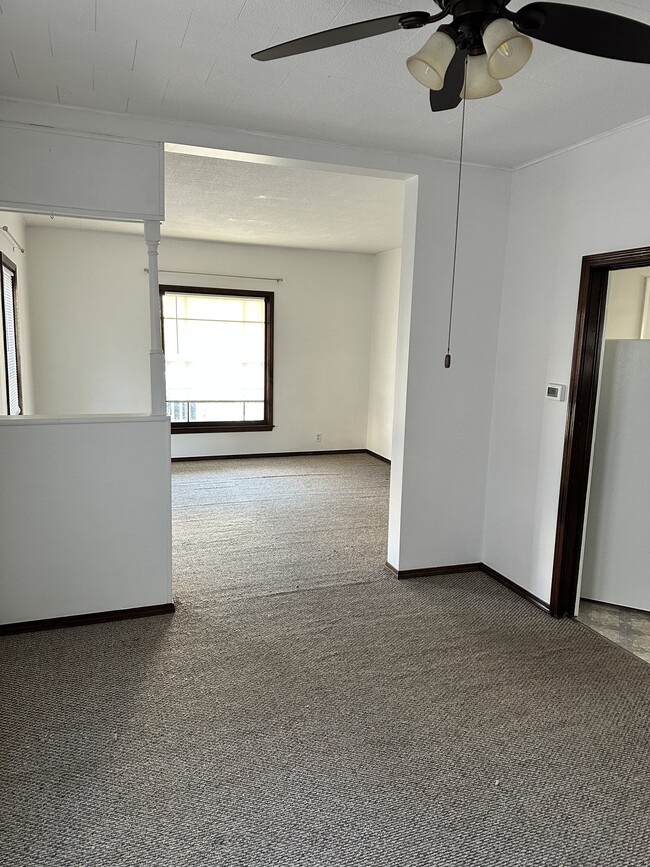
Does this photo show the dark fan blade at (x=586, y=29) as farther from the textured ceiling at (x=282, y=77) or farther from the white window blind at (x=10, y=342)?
the white window blind at (x=10, y=342)

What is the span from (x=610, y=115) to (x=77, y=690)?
346cm

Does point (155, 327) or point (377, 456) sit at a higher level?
point (155, 327)

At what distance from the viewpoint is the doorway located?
2.91 metres

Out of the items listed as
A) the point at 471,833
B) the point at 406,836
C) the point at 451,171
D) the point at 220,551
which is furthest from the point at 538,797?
the point at 451,171

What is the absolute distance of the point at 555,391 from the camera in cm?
311

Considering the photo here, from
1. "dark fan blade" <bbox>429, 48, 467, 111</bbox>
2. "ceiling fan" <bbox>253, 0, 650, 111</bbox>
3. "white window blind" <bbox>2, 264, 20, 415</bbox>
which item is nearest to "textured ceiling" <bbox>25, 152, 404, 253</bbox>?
"white window blind" <bbox>2, 264, 20, 415</bbox>

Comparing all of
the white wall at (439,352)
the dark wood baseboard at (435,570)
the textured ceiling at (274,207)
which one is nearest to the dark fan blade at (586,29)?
the white wall at (439,352)

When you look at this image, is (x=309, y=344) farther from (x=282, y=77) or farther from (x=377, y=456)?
(x=282, y=77)

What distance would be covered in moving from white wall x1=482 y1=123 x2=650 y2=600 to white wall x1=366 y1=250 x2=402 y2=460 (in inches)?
121

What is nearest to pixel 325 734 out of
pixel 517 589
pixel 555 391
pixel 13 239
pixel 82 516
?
pixel 82 516

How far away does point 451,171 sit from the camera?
3293 mm

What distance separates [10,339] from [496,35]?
4.34 meters

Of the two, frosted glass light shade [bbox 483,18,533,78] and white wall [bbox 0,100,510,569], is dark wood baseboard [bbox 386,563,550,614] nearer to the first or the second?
white wall [bbox 0,100,510,569]

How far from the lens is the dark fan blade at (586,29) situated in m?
1.33
